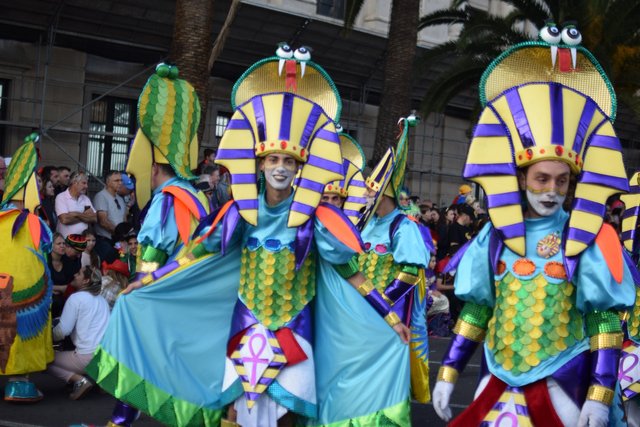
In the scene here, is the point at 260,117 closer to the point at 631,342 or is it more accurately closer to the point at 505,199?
the point at 505,199

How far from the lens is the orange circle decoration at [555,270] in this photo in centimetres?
392

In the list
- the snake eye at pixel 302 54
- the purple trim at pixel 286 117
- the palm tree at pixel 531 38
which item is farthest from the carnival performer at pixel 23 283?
the palm tree at pixel 531 38

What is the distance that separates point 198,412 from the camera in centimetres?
518

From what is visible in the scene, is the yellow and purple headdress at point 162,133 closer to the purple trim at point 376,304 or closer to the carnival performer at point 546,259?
the purple trim at point 376,304

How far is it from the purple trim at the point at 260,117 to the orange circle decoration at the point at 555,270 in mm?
1746

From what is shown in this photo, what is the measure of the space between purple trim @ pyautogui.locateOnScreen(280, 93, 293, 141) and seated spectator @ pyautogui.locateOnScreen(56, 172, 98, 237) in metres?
5.70

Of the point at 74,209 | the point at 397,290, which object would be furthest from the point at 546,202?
the point at 74,209

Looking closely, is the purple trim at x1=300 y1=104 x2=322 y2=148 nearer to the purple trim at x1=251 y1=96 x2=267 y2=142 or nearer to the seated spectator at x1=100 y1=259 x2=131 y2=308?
the purple trim at x1=251 y1=96 x2=267 y2=142

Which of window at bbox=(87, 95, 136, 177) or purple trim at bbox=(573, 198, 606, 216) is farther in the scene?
window at bbox=(87, 95, 136, 177)

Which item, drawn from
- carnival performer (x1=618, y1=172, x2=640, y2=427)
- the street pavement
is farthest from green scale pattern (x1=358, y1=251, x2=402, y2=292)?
carnival performer (x1=618, y1=172, x2=640, y2=427)

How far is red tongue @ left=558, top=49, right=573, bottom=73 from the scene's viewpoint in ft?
13.5

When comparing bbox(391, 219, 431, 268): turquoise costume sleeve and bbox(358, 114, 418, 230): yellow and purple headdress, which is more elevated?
bbox(358, 114, 418, 230): yellow and purple headdress

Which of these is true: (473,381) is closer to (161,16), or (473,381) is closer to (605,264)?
(605,264)

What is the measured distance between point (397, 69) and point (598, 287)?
1101 cm
